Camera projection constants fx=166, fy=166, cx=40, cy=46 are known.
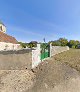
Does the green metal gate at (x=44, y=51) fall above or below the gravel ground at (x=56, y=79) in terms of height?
above

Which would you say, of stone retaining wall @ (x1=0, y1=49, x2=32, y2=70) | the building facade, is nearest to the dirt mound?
stone retaining wall @ (x1=0, y1=49, x2=32, y2=70)

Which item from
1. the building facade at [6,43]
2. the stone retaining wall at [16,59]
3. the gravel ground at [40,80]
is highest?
the building facade at [6,43]

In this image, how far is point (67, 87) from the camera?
1193 cm

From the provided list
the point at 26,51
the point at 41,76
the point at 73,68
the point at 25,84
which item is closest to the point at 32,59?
the point at 26,51

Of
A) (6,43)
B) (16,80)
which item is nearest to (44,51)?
(16,80)

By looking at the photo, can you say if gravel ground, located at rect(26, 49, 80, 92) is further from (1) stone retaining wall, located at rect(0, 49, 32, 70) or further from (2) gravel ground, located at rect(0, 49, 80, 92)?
(1) stone retaining wall, located at rect(0, 49, 32, 70)

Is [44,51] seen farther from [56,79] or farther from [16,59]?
[56,79]

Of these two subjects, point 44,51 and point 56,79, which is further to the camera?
point 44,51

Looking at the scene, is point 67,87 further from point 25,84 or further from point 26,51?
point 26,51

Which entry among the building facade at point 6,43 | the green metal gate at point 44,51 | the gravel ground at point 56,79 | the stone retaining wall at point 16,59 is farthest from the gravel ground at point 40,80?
the building facade at point 6,43

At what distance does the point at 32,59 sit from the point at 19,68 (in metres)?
1.39

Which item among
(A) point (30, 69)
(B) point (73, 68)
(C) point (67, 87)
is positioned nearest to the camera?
(C) point (67, 87)

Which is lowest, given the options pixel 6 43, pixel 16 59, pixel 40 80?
pixel 40 80

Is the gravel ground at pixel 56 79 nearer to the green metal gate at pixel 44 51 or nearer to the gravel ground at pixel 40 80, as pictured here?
the gravel ground at pixel 40 80
